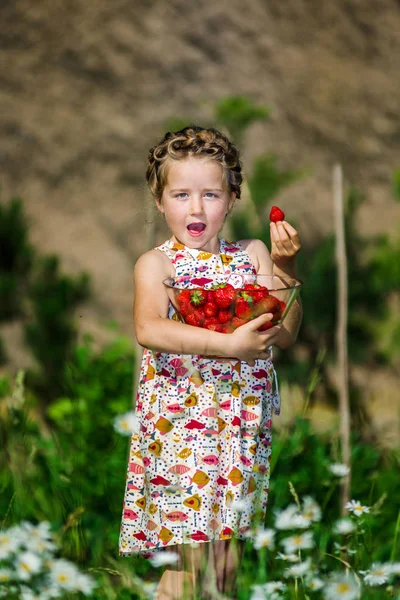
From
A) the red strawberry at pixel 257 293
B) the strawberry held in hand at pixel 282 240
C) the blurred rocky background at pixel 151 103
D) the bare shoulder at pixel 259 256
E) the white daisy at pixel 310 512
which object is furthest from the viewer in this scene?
the blurred rocky background at pixel 151 103

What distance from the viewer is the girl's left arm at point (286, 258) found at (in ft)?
4.88

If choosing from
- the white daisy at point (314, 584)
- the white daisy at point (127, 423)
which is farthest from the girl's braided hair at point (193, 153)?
the white daisy at point (314, 584)

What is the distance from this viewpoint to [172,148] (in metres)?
1.54

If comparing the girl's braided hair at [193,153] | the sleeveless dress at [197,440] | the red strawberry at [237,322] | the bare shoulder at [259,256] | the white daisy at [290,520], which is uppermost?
the girl's braided hair at [193,153]

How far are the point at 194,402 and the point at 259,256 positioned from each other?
0.34 metres

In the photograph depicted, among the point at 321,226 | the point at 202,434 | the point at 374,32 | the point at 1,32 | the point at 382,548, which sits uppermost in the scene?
the point at 374,32

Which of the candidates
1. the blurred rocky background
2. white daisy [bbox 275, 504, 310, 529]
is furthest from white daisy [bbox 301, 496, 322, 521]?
the blurred rocky background

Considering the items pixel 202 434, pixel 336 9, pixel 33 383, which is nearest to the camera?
pixel 202 434

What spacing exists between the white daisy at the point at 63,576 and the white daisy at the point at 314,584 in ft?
1.52

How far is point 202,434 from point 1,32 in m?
3.63

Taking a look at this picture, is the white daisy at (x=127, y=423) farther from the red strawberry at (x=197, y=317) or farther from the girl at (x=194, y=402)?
the red strawberry at (x=197, y=317)

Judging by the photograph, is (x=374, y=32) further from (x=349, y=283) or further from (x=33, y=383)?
(x=33, y=383)

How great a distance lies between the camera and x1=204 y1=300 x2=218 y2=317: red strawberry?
4.65ft

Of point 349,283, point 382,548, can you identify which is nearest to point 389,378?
point 349,283
